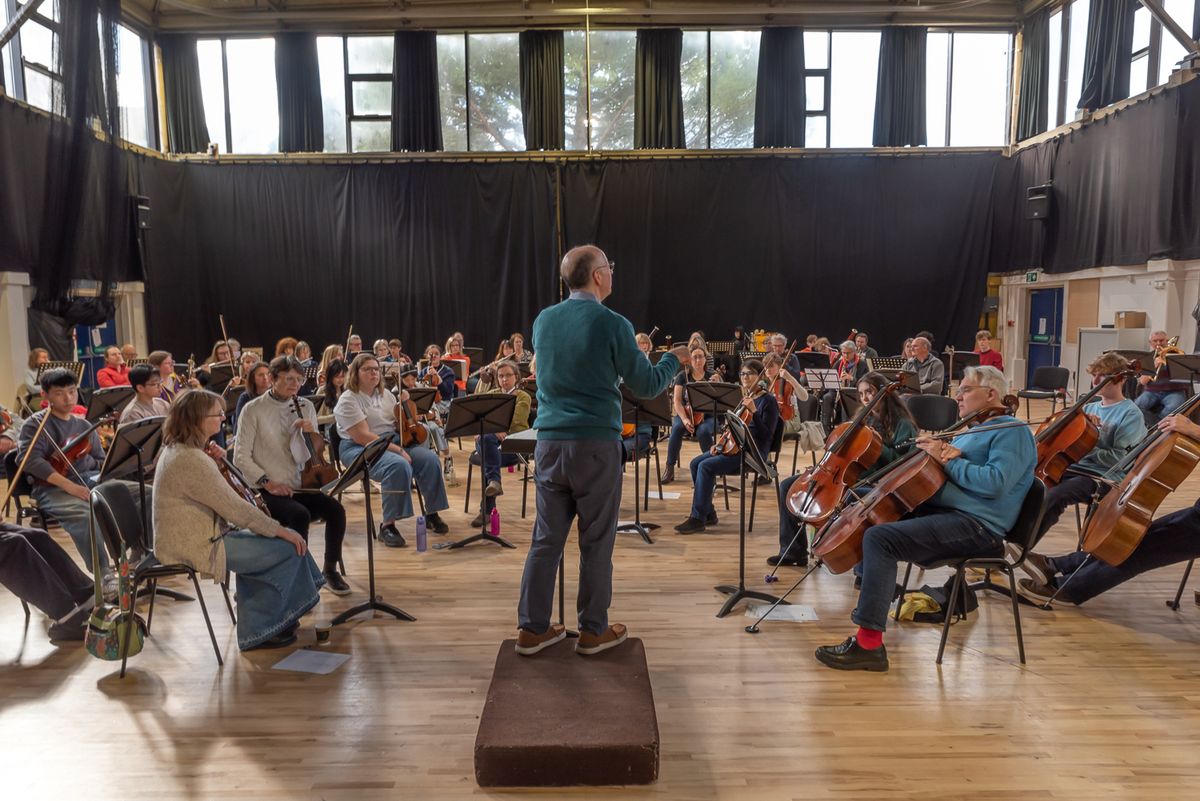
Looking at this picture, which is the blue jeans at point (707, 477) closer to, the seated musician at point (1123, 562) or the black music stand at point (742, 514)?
the black music stand at point (742, 514)

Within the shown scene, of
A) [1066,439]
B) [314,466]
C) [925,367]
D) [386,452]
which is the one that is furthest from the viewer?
[925,367]

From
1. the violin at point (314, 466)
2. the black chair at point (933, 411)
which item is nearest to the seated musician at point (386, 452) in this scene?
the violin at point (314, 466)

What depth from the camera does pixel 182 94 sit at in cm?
1398

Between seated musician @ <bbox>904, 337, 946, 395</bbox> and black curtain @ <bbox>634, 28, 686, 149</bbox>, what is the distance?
274 inches

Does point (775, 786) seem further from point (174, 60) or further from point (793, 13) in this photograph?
point (174, 60)

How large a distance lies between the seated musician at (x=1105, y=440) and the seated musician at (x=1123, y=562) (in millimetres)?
482

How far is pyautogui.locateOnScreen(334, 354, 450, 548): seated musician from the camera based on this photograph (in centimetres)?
541

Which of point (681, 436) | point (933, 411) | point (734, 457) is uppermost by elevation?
point (933, 411)

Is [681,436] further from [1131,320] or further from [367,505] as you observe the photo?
[1131,320]

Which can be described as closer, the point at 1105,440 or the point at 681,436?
the point at 1105,440

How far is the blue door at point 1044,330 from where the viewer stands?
42.5 feet

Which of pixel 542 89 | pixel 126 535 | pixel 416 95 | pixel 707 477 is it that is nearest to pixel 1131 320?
pixel 707 477

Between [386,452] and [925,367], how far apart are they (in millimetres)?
6354

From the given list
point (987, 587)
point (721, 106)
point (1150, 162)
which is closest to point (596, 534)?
point (987, 587)
